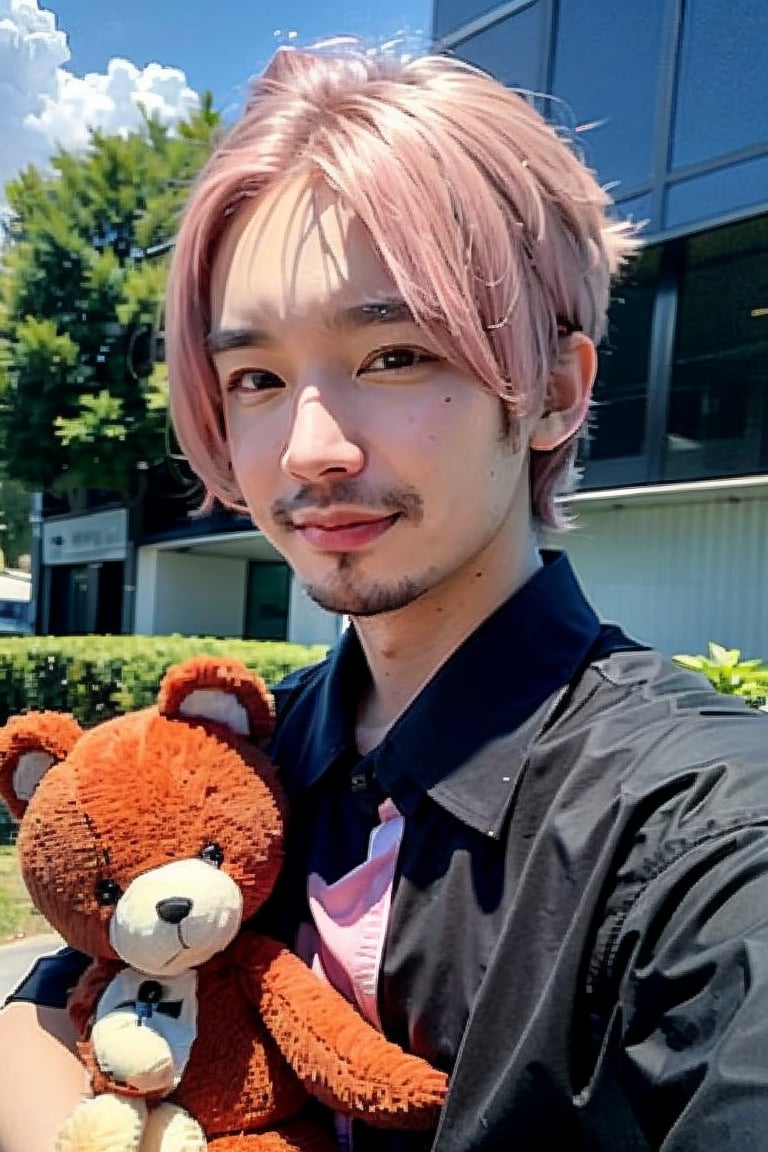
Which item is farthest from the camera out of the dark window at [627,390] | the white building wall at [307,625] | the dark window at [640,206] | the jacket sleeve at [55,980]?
the white building wall at [307,625]

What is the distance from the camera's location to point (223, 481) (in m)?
1.55

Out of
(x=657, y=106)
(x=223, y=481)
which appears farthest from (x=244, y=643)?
(x=223, y=481)

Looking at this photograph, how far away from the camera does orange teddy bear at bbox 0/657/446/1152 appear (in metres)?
1.08

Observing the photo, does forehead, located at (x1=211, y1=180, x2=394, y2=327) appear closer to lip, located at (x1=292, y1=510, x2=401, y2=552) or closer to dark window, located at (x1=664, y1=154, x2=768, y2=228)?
lip, located at (x1=292, y1=510, x2=401, y2=552)

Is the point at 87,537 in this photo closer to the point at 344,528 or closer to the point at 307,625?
the point at 307,625

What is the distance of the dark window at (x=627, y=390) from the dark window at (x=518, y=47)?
2.42m

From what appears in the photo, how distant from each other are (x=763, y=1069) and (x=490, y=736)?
45 cm

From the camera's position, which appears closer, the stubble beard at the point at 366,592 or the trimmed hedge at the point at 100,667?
the stubble beard at the point at 366,592

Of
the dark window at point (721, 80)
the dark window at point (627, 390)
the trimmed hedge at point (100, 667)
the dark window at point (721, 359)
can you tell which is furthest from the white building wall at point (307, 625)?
the dark window at point (721, 80)

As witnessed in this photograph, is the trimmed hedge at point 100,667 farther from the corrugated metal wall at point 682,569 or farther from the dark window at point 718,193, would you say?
the dark window at point 718,193

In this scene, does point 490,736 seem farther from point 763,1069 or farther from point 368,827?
point 763,1069

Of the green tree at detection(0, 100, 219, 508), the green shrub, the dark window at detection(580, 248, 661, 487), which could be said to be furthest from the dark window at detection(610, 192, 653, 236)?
the green tree at detection(0, 100, 219, 508)

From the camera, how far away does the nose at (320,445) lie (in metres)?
1.11

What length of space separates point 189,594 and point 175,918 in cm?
2122
